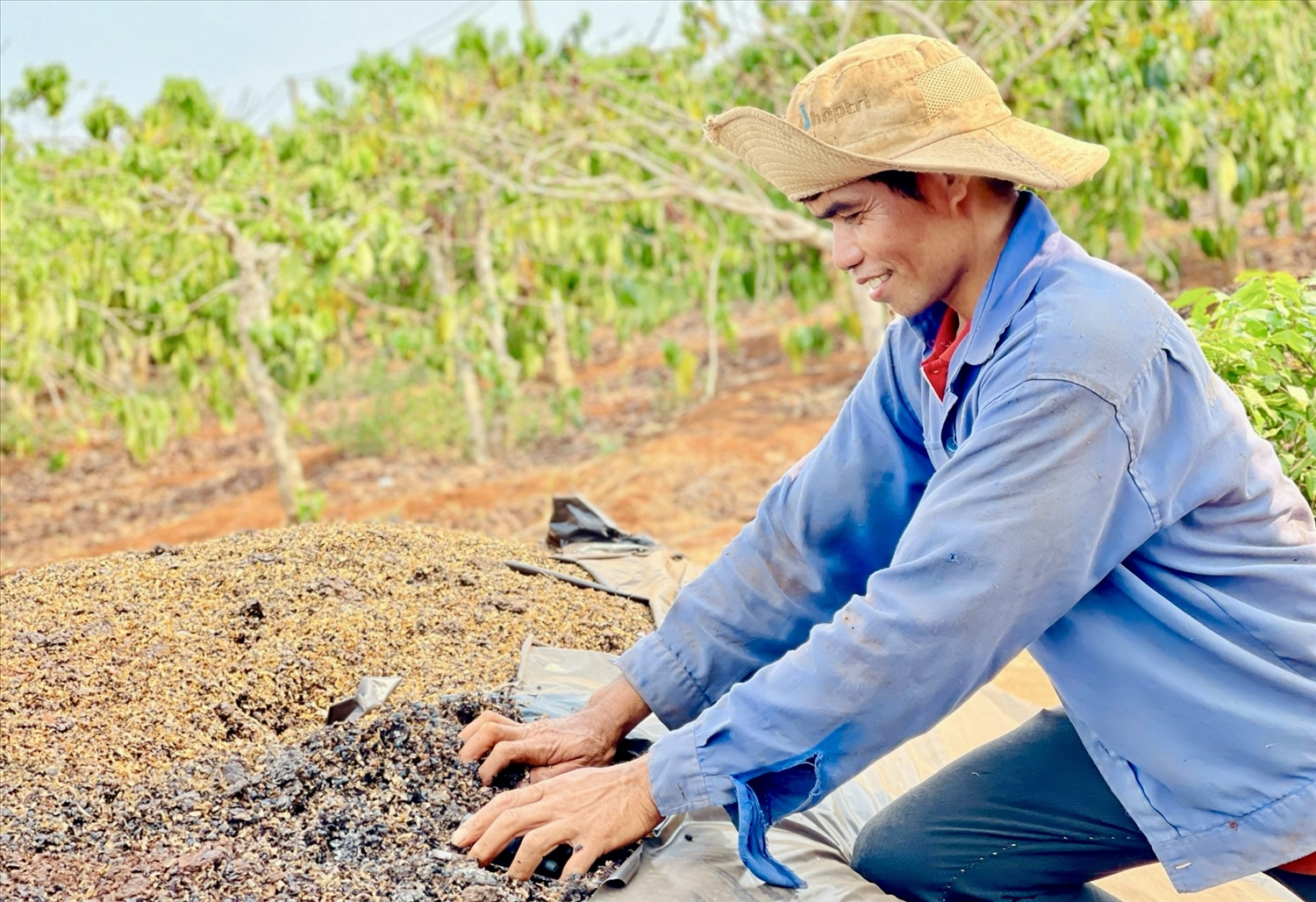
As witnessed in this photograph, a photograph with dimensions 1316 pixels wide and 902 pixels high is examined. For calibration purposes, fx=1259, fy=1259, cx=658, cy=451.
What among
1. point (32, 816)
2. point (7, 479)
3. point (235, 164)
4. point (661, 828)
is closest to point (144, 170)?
point (235, 164)

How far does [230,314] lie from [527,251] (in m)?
2.93

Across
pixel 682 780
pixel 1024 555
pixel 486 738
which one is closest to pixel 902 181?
pixel 1024 555

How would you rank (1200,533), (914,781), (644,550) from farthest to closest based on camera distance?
(644,550)
(914,781)
(1200,533)

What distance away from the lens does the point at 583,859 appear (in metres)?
1.49

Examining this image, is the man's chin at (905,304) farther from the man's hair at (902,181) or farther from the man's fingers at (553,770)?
the man's fingers at (553,770)

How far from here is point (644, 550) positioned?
10.1 feet

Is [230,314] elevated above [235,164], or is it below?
below

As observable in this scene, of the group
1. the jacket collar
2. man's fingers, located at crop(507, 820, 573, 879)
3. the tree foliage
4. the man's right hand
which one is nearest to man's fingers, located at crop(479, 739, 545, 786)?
the man's right hand

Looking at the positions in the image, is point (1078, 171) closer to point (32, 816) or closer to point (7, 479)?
point (32, 816)

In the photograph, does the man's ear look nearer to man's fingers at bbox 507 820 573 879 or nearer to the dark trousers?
the dark trousers

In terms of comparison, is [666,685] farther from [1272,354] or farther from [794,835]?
[1272,354]

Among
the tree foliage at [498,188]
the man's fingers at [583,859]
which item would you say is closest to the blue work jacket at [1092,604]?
the man's fingers at [583,859]

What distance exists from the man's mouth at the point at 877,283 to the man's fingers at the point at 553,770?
758mm

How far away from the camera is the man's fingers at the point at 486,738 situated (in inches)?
70.2
